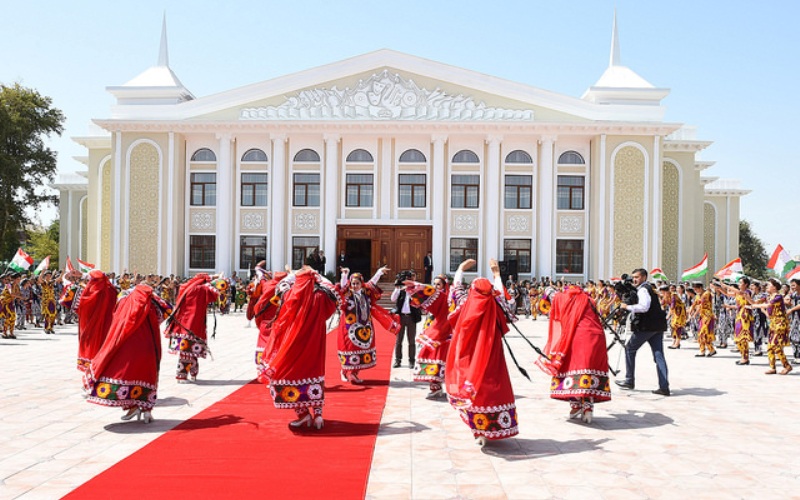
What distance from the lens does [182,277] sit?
28.8m

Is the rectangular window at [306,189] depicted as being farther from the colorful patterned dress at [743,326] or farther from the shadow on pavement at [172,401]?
the shadow on pavement at [172,401]

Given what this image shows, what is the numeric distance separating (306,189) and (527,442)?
2367 centimetres

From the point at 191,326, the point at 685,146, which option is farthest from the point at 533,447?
the point at 685,146

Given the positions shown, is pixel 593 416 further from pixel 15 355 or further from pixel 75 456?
pixel 15 355

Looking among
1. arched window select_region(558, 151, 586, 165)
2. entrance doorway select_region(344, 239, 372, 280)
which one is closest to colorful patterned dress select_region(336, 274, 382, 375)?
entrance doorway select_region(344, 239, 372, 280)

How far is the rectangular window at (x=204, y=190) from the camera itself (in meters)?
29.2

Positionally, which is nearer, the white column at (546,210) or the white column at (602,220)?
the white column at (602,220)

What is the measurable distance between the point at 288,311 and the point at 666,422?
4.23m

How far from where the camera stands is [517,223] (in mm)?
28781

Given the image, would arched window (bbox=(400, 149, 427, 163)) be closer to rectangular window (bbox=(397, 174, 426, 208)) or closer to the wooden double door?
rectangular window (bbox=(397, 174, 426, 208))

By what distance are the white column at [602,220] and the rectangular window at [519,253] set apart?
2.89m

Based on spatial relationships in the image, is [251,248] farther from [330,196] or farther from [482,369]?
[482,369]

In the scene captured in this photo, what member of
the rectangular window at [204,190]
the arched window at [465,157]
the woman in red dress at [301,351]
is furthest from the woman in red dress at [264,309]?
the rectangular window at [204,190]

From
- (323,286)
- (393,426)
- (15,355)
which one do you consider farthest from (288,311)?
(15,355)
